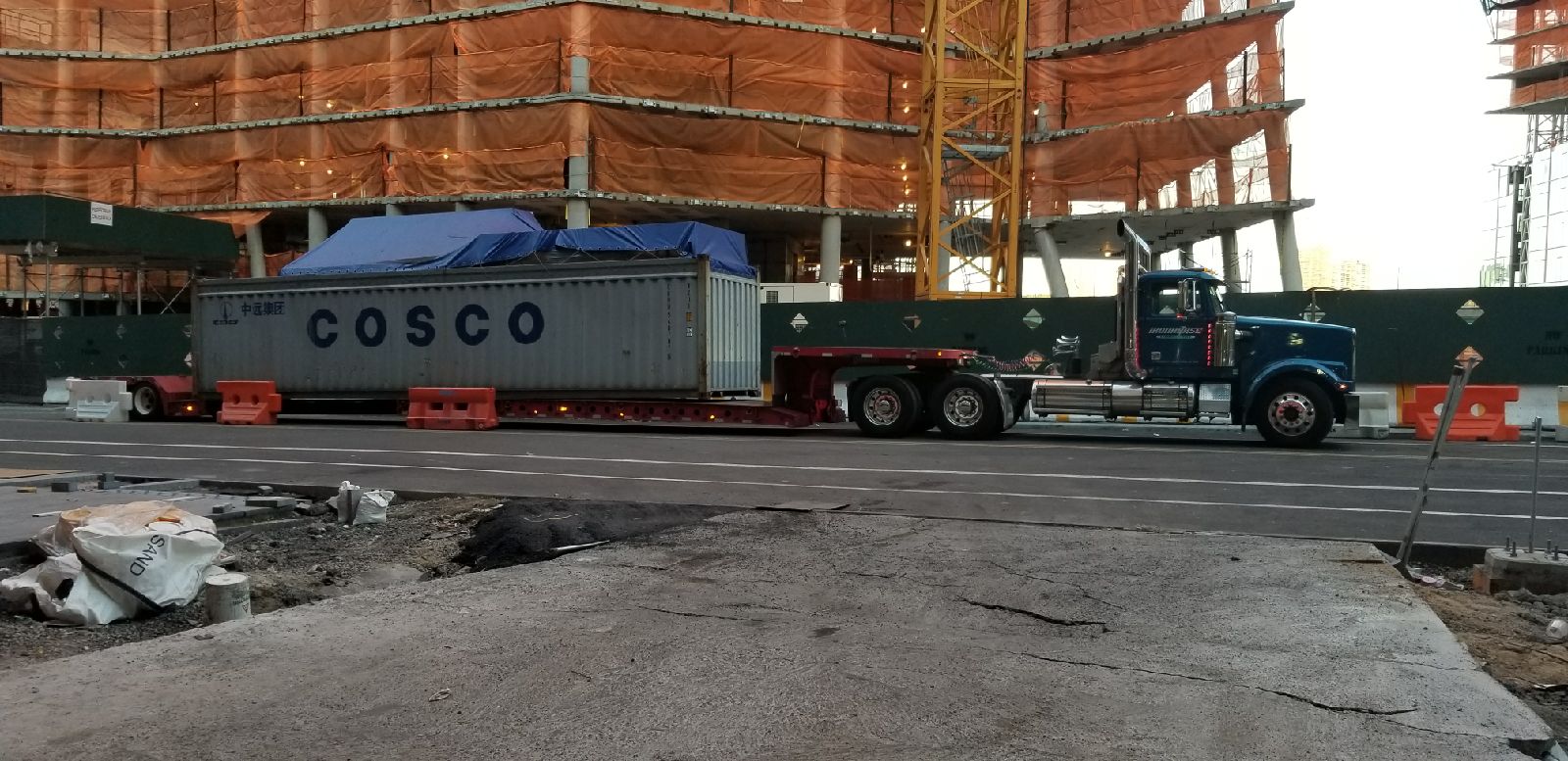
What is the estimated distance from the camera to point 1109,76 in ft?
128

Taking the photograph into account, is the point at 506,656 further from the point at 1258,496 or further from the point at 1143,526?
the point at 1258,496

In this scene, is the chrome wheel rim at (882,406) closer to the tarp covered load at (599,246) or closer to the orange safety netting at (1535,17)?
the tarp covered load at (599,246)

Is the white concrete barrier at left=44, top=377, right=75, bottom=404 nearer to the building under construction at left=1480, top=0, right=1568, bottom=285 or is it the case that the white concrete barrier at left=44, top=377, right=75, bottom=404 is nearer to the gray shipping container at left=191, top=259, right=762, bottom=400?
the gray shipping container at left=191, top=259, right=762, bottom=400

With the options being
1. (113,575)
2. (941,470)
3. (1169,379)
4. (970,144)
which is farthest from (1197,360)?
(970,144)

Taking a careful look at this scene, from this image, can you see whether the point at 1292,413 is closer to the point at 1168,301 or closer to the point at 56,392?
the point at 1168,301

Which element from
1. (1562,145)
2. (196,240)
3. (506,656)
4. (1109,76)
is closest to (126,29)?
(196,240)

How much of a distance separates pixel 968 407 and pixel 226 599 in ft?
44.7

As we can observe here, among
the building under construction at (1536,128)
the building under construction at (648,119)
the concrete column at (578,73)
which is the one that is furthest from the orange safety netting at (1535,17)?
the concrete column at (578,73)

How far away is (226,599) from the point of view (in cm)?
602

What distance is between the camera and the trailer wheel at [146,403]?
23.8 meters

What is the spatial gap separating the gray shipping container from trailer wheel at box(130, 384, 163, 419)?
106cm

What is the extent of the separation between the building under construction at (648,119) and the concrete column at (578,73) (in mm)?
93

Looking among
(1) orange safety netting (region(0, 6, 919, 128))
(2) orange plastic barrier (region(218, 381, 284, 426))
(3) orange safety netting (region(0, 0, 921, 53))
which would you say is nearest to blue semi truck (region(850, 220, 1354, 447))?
(2) orange plastic barrier (region(218, 381, 284, 426))

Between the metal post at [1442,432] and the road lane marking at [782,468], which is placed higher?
the metal post at [1442,432]
